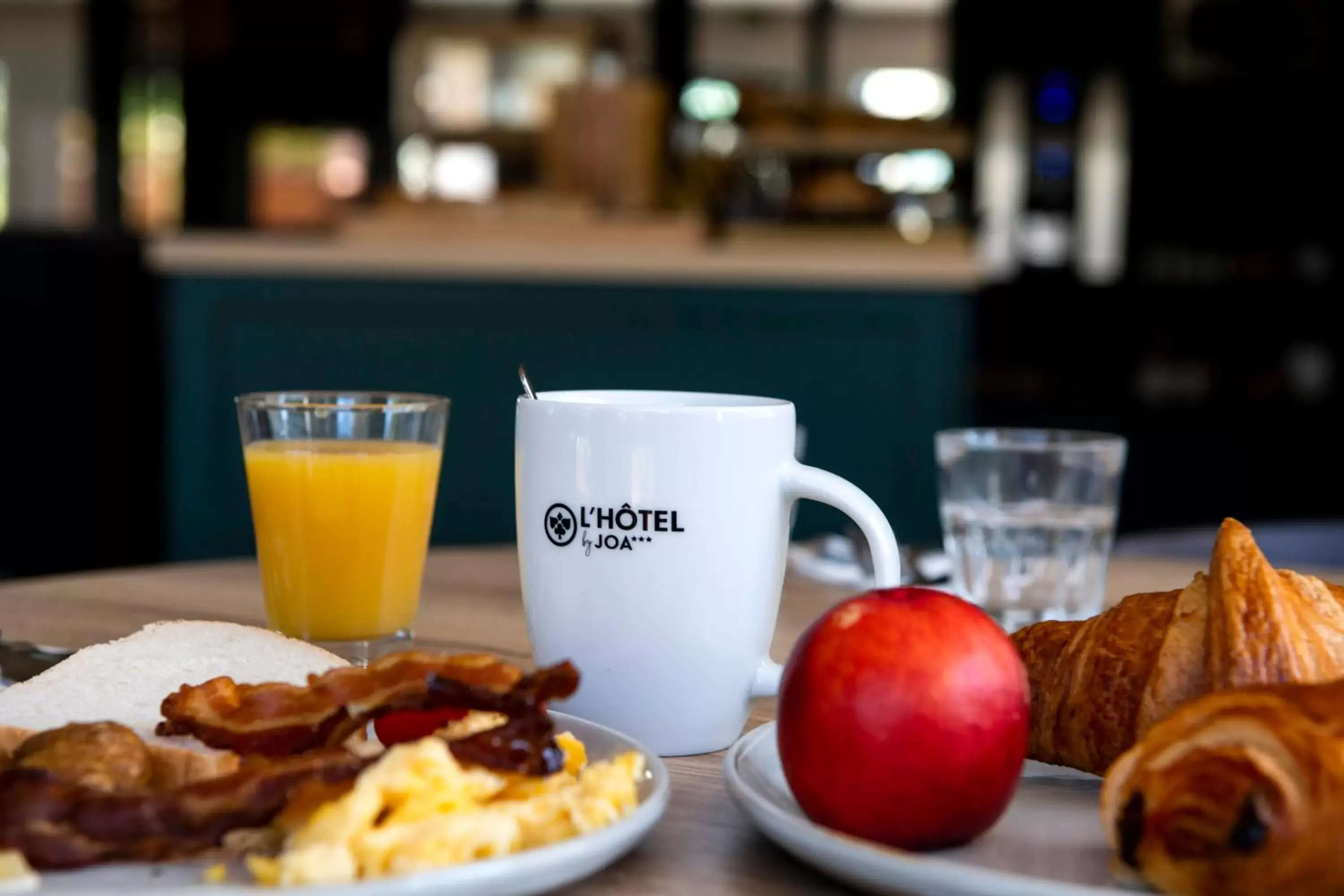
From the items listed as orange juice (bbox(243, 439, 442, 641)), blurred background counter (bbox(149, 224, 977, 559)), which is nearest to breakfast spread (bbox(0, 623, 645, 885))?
orange juice (bbox(243, 439, 442, 641))

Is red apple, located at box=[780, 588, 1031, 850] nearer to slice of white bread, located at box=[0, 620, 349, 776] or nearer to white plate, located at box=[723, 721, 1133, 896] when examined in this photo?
white plate, located at box=[723, 721, 1133, 896]

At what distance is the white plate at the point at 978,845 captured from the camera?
462mm

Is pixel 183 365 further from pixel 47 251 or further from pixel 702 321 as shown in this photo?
pixel 47 251

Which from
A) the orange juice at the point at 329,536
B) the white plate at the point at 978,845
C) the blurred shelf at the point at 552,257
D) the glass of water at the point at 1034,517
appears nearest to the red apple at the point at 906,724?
the white plate at the point at 978,845

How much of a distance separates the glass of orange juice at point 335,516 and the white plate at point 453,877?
0.39 meters

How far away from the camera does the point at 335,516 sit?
2.87ft

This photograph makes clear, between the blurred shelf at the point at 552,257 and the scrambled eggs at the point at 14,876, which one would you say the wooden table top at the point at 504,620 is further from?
the blurred shelf at the point at 552,257

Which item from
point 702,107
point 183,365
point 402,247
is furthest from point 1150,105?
point 183,365

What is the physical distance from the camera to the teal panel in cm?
320

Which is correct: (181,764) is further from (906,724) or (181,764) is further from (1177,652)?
(1177,652)

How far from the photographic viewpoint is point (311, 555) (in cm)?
87

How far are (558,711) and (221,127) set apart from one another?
6.16 meters

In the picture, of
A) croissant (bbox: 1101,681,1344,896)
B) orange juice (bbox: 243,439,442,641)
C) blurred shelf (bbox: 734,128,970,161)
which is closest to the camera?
croissant (bbox: 1101,681,1344,896)

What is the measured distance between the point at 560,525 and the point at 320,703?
0.17 metres
